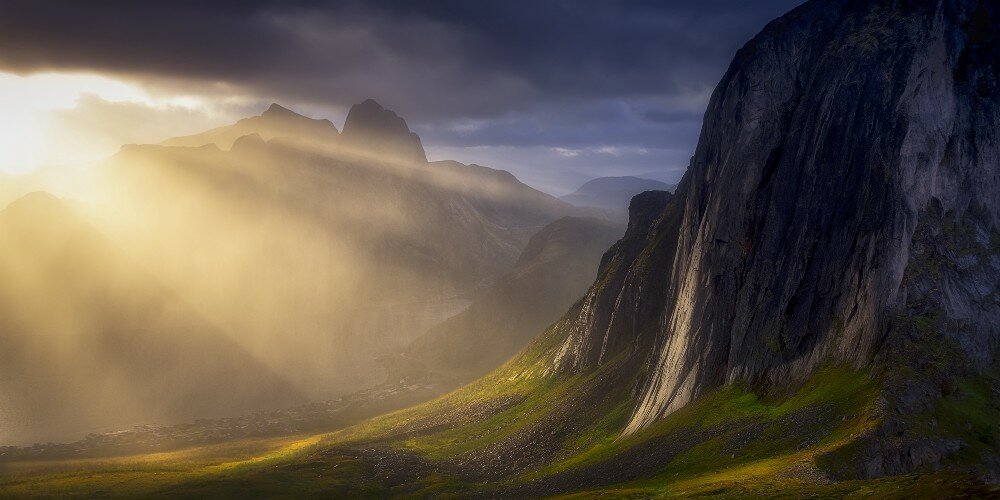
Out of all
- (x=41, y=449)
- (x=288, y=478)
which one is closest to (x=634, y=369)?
(x=288, y=478)

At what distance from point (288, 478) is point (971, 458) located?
280ft

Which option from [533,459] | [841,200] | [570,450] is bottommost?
[533,459]

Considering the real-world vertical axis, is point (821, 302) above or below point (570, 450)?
above

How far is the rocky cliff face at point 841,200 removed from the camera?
5569cm

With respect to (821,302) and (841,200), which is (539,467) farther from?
(841,200)

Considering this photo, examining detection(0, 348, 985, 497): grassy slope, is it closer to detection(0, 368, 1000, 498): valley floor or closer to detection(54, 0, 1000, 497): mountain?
detection(0, 368, 1000, 498): valley floor

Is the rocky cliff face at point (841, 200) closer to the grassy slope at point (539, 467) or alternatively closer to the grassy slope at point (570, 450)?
the grassy slope at point (570, 450)

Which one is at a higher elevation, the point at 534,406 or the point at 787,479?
the point at 787,479

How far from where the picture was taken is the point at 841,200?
63625 mm

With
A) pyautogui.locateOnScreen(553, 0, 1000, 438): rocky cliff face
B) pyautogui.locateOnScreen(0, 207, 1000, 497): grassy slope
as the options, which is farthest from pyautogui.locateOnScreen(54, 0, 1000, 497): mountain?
pyautogui.locateOnScreen(0, 207, 1000, 497): grassy slope

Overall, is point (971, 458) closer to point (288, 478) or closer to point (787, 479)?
point (787, 479)

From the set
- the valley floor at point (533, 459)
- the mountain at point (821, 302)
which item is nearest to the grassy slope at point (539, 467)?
the valley floor at point (533, 459)

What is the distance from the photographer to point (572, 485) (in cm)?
6712

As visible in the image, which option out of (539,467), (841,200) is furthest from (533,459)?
(841,200)
